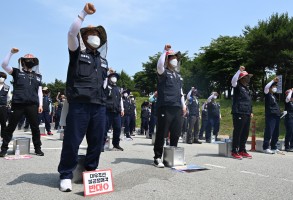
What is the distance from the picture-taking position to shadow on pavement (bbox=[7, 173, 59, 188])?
15.7ft

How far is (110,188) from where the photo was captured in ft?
14.7

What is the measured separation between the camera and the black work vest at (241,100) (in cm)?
854

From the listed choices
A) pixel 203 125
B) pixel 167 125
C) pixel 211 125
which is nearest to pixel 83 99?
pixel 167 125

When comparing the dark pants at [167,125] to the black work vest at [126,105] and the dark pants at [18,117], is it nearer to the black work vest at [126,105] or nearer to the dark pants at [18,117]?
the dark pants at [18,117]

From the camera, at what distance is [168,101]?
663 cm

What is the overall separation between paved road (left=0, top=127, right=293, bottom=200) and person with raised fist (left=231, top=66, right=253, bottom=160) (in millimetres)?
1307

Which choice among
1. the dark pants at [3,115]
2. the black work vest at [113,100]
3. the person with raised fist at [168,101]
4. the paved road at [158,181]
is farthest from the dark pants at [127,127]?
the person with raised fist at [168,101]

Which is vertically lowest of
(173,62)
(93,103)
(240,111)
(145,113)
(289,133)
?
(289,133)

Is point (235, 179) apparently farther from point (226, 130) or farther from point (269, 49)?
point (269, 49)

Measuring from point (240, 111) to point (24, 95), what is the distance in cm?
531

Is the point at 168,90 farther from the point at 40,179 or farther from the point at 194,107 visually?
the point at 194,107

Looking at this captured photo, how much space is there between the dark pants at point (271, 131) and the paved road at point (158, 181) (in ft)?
9.71

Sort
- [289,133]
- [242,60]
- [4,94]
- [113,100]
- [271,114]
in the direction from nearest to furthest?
[4,94]
[113,100]
[271,114]
[289,133]
[242,60]

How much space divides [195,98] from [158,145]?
7436 millimetres
